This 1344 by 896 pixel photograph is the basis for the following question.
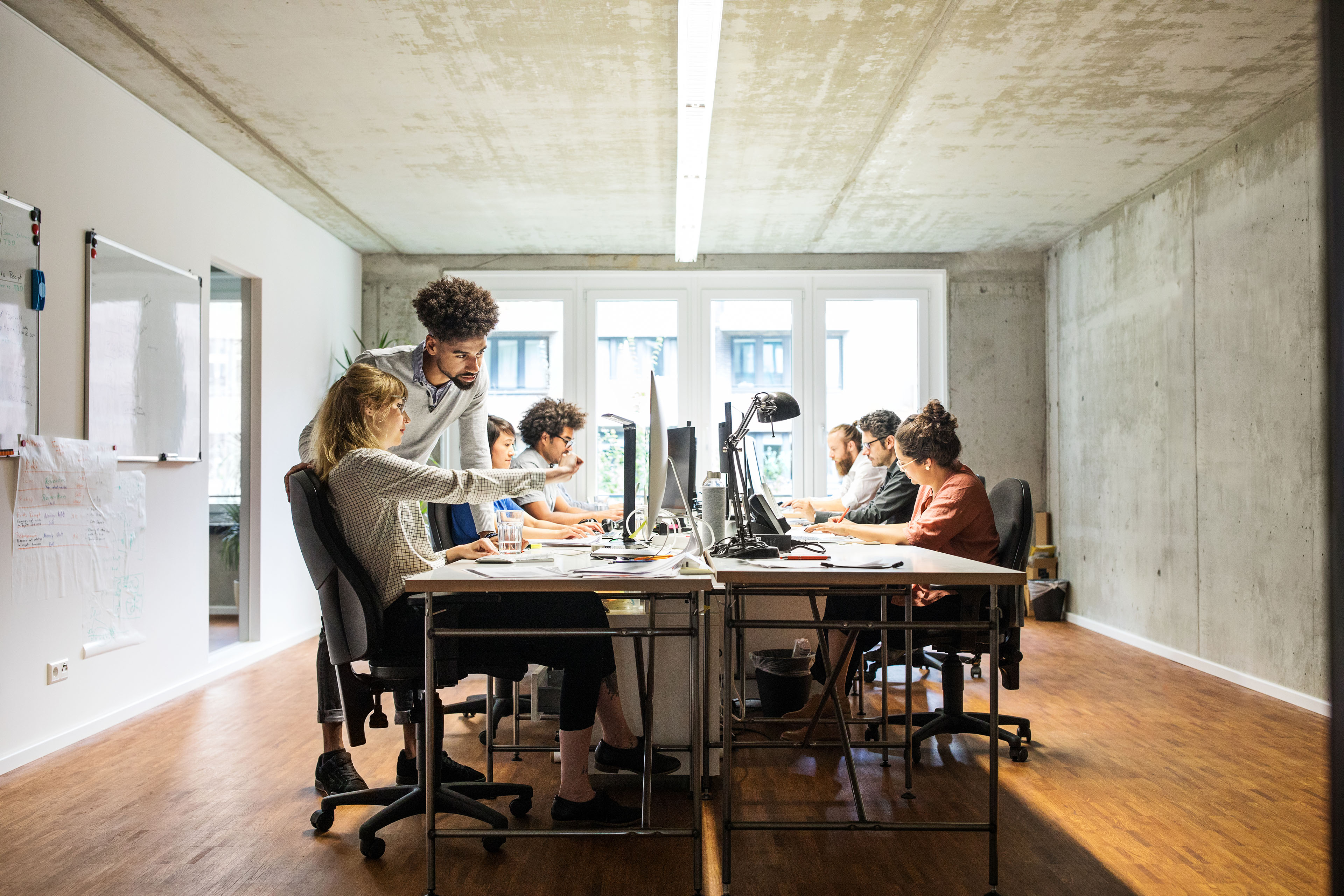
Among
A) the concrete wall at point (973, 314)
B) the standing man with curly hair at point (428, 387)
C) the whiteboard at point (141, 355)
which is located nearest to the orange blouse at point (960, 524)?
the standing man with curly hair at point (428, 387)

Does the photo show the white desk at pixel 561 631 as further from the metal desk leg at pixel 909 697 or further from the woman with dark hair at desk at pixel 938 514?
the woman with dark hair at desk at pixel 938 514

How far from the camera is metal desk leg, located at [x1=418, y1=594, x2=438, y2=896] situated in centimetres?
208

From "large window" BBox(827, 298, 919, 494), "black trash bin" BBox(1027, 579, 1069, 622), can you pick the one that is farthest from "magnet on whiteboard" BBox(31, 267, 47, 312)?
"black trash bin" BBox(1027, 579, 1069, 622)

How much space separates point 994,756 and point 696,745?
0.70 meters

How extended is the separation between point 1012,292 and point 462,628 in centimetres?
625

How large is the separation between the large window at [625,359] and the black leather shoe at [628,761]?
4.47 meters

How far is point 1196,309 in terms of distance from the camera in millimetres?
4883

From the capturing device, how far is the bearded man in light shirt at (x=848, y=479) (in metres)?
4.79

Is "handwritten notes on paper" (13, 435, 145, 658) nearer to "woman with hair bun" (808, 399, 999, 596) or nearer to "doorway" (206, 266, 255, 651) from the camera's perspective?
"doorway" (206, 266, 255, 651)

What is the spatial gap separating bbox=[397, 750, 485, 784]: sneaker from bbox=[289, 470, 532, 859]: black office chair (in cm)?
28

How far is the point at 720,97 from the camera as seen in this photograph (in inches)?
163

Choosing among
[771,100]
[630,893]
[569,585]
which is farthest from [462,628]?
[771,100]

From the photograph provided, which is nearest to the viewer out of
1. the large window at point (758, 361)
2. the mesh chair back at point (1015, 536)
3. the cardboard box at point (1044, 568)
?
the mesh chair back at point (1015, 536)

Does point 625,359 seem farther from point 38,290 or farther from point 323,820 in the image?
point 323,820
